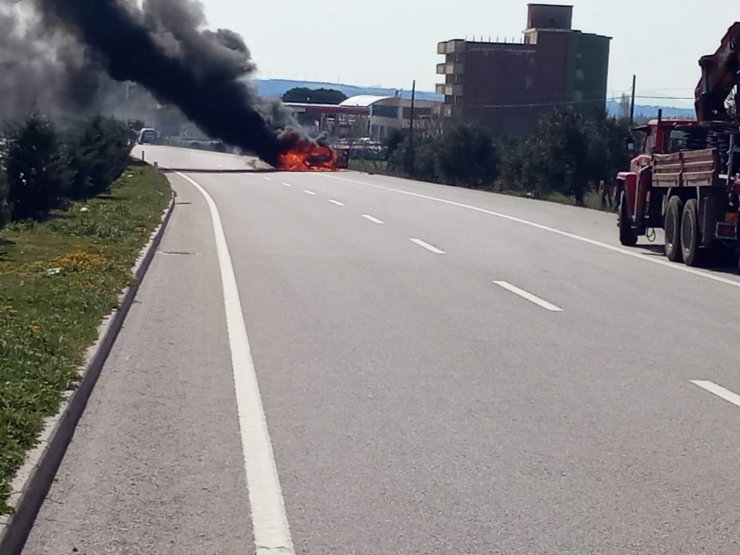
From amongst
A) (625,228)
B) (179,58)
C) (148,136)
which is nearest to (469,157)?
(179,58)

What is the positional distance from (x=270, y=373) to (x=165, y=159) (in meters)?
64.2

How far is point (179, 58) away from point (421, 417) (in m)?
43.3

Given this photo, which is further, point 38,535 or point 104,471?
point 104,471

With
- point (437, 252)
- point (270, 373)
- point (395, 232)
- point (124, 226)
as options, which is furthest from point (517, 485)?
point (395, 232)

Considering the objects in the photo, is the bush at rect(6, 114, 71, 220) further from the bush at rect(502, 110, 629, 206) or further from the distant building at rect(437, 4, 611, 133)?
the distant building at rect(437, 4, 611, 133)

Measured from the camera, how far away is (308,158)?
5844cm

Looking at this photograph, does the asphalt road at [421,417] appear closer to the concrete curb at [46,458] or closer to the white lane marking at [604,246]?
the concrete curb at [46,458]

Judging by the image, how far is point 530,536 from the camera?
18.4 feet

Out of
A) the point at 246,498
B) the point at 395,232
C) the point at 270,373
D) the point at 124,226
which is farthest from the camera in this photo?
the point at 395,232

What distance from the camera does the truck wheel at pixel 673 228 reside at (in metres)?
19.6

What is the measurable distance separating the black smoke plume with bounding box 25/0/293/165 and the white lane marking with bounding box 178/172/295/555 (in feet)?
116

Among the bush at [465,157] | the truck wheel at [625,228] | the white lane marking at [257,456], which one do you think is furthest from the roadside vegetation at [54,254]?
the bush at [465,157]

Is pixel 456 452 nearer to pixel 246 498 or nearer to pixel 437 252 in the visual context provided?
pixel 246 498

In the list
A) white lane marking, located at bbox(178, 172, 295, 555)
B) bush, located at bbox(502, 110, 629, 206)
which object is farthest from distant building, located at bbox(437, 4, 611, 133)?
white lane marking, located at bbox(178, 172, 295, 555)
